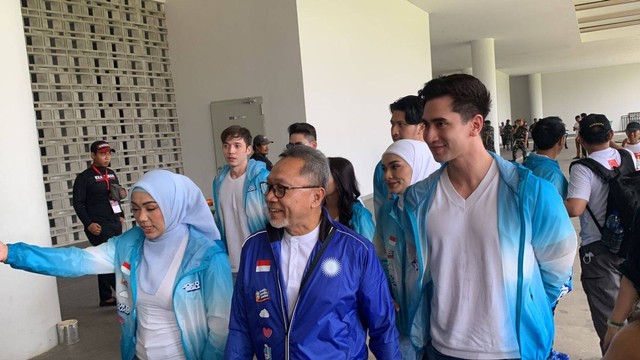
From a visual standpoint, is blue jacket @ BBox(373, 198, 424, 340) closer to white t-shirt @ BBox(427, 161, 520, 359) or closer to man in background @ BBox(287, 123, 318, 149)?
white t-shirt @ BBox(427, 161, 520, 359)

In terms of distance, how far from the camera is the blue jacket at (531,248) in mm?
1845

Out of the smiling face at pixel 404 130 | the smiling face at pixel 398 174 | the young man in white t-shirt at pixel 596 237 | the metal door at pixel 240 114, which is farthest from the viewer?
the metal door at pixel 240 114

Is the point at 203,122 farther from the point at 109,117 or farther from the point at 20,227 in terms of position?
the point at 20,227

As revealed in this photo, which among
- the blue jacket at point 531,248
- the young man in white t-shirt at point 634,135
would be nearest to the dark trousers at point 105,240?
the blue jacket at point 531,248

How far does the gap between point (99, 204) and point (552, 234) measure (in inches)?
206

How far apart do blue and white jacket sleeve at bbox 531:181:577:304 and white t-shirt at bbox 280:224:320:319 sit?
792mm

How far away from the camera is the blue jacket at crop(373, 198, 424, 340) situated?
2.14 meters

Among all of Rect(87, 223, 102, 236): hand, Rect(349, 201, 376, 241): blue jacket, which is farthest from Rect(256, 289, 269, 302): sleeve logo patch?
Rect(87, 223, 102, 236): hand

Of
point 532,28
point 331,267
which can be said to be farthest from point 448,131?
point 532,28

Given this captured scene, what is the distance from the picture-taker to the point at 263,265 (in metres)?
1.91

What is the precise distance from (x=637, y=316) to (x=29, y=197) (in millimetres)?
4743

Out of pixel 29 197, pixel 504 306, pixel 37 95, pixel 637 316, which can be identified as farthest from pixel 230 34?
pixel 637 316

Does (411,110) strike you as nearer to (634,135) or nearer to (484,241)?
(484,241)

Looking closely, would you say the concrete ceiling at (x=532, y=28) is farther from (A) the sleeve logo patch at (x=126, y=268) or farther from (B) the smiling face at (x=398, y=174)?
(A) the sleeve logo patch at (x=126, y=268)
